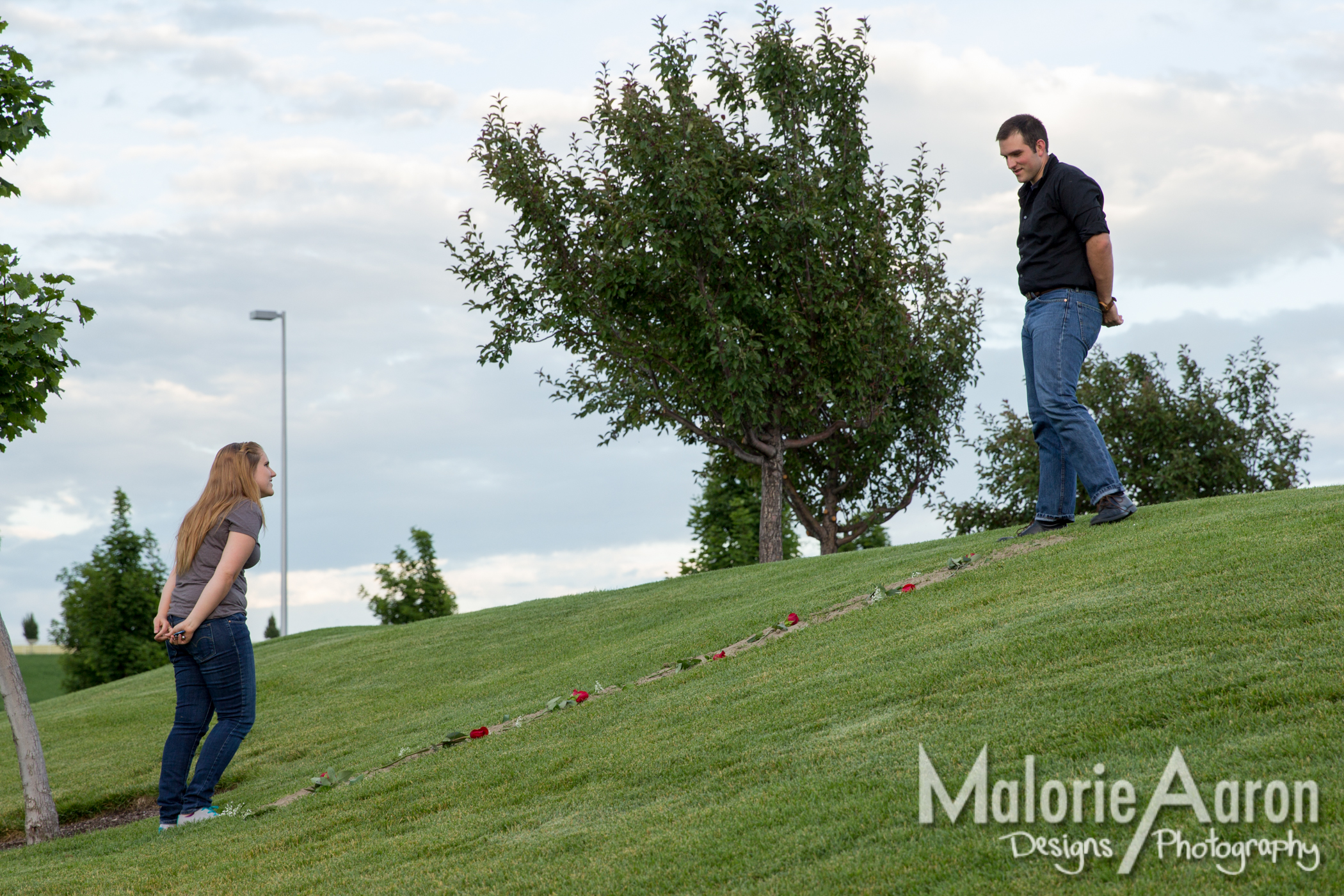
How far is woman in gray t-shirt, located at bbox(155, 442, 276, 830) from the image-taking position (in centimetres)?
669

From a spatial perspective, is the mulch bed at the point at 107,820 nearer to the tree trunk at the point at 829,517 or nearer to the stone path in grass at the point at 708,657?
the stone path in grass at the point at 708,657

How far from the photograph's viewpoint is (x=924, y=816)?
387 cm

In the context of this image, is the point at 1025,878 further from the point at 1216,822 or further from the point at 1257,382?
the point at 1257,382

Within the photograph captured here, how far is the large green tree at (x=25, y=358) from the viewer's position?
8.31m

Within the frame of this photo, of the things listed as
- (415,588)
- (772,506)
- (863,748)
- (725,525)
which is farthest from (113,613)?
(863,748)

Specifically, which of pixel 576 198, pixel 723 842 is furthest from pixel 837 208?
pixel 723 842

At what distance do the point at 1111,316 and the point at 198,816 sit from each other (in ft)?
24.3

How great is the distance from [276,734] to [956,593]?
709cm

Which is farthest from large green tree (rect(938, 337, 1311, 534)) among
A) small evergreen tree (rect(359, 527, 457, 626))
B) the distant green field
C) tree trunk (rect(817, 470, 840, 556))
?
the distant green field

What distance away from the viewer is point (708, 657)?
823 cm

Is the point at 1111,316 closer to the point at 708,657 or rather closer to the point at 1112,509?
the point at 1112,509

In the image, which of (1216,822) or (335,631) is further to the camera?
(335,631)

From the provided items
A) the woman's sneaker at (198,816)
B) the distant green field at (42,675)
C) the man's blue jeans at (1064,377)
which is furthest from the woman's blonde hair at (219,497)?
the distant green field at (42,675)

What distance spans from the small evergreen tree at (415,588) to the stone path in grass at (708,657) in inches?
1141
